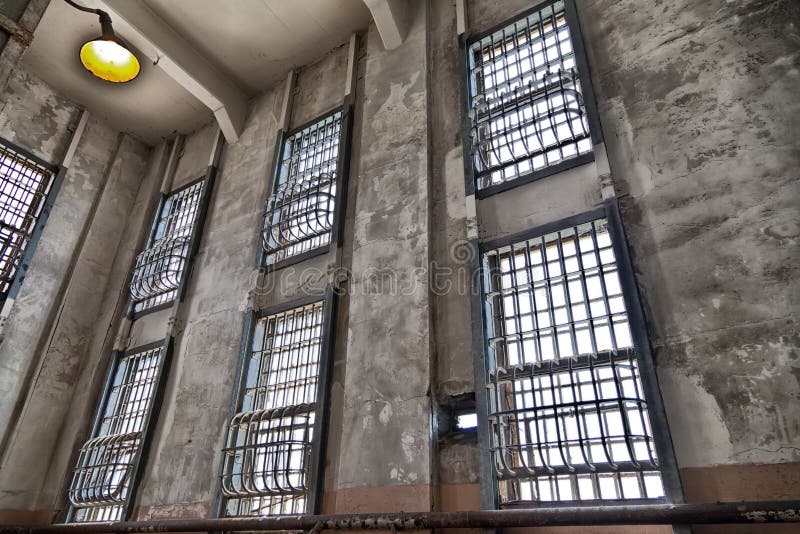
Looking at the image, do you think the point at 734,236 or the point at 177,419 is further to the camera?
the point at 177,419

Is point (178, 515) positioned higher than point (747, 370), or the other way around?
point (747, 370)

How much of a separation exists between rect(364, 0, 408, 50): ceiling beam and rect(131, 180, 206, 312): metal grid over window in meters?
4.05

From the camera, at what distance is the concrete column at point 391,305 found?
5.06 m

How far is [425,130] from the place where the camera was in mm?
6637

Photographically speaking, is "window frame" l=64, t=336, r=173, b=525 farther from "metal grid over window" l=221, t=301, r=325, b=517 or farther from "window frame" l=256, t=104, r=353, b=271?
"window frame" l=256, t=104, r=353, b=271

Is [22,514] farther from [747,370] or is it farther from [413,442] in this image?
[747,370]

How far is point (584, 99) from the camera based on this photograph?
561 centimetres

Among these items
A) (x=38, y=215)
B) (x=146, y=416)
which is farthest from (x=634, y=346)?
(x=38, y=215)

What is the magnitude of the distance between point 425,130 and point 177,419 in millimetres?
4941

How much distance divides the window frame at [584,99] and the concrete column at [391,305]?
521 mm

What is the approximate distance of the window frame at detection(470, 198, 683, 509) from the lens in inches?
157

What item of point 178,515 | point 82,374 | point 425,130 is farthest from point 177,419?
point 425,130

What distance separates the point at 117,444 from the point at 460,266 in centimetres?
558

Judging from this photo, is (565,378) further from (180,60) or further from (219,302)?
(180,60)
